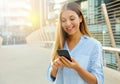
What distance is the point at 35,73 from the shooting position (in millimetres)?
4359

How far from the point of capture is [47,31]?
1154 centimetres

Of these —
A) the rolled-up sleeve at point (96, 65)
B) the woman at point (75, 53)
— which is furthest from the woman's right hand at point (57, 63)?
the rolled-up sleeve at point (96, 65)

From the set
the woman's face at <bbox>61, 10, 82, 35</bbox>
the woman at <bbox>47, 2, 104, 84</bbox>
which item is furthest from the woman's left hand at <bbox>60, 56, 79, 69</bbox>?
the woman's face at <bbox>61, 10, 82, 35</bbox>

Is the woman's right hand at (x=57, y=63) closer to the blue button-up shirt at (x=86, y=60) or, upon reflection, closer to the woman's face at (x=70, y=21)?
the blue button-up shirt at (x=86, y=60)

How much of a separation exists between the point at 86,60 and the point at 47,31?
412 inches

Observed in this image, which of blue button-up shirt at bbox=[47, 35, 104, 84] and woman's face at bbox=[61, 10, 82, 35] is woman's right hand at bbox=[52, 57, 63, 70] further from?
woman's face at bbox=[61, 10, 82, 35]

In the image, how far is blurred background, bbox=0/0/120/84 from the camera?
4.91 m

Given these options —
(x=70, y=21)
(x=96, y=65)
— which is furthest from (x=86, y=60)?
(x=70, y=21)

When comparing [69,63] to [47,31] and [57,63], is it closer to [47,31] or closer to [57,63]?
[57,63]

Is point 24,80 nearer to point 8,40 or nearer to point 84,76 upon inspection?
point 84,76

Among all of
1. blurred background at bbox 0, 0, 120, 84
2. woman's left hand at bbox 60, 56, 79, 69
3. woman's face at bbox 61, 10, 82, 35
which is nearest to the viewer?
woman's left hand at bbox 60, 56, 79, 69

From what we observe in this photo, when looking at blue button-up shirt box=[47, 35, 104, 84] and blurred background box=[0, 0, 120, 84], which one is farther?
blurred background box=[0, 0, 120, 84]

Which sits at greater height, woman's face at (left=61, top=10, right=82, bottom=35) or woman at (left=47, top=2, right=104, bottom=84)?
woman's face at (left=61, top=10, right=82, bottom=35)

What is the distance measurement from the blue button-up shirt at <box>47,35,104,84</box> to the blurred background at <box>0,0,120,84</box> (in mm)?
356
